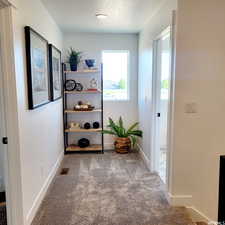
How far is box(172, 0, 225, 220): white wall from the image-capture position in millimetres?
2486

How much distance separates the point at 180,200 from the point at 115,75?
3.05 metres

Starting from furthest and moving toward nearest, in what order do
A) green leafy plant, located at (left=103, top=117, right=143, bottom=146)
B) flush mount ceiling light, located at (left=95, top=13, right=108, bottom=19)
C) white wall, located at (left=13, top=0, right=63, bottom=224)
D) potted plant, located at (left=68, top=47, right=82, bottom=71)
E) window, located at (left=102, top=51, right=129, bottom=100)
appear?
window, located at (left=102, top=51, right=129, bottom=100)
green leafy plant, located at (left=103, top=117, right=143, bottom=146)
potted plant, located at (left=68, top=47, right=82, bottom=71)
flush mount ceiling light, located at (left=95, top=13, right=108, bottom=19)
white wall, located at (left=13, top=0, right=63, bottom=224)

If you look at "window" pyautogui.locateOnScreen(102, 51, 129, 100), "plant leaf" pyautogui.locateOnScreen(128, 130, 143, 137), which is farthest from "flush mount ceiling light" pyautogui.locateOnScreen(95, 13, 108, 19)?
"plant leaf" pyautogui.locateOnScreen(128, 130, 143, 137)

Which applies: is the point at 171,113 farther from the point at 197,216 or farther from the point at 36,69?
the point at 36,69

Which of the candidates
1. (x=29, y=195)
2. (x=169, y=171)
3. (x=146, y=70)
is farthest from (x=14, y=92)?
(x=146, y=70)

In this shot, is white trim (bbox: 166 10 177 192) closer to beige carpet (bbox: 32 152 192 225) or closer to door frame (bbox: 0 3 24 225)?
beige carpet (bbox: 32 152 192 225)

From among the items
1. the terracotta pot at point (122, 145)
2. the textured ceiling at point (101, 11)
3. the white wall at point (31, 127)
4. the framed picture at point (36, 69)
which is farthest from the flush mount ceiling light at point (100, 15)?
the terracotta pot at point (122, 145)

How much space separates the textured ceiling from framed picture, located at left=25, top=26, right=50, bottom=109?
0.61 meters

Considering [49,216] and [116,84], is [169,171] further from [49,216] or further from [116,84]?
[116,84]

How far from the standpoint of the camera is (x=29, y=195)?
7.70 ft

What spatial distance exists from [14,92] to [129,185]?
2.02 metres

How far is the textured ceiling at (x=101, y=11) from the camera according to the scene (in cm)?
295

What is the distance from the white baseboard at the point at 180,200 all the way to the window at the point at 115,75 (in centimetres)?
273

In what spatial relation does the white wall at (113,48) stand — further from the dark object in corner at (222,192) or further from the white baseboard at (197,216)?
the dark object in corner at (222,192)
